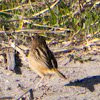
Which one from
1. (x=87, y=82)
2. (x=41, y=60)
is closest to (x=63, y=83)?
(x=87, y=82)

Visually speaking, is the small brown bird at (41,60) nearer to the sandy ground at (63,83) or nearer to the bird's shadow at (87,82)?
the sandy ground at (63,83)

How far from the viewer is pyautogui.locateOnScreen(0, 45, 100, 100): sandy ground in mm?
4598

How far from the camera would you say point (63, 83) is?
487cm

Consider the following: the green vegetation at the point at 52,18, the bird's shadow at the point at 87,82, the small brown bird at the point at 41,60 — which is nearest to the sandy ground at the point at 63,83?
the bird's shadow at the point at 87,82

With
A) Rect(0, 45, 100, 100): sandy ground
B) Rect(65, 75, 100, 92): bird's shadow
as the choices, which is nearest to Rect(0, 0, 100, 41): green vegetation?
Rect(0, 45, 100, 100): sandy ground

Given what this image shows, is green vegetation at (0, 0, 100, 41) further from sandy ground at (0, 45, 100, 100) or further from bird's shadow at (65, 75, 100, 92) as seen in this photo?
bird's shadow at (65, 75, 100, 92)

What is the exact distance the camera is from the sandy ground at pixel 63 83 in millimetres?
4598

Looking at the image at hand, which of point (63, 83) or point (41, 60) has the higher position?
point (41, 60)

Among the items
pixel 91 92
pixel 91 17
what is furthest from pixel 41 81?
pixel 91 17

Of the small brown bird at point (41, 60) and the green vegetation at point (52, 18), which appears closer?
the small brown bird at point (41, 60)

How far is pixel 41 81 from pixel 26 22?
147 cm

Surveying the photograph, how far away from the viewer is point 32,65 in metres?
4.70

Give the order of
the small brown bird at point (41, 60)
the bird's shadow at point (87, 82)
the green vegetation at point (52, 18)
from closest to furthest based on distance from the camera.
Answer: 1. the small brown bird at point (41, 60)
2. the bird's shadow at point (87, 82)
3. the green vegetation at point (52, 18)

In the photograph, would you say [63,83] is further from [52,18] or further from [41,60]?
[52,18]
